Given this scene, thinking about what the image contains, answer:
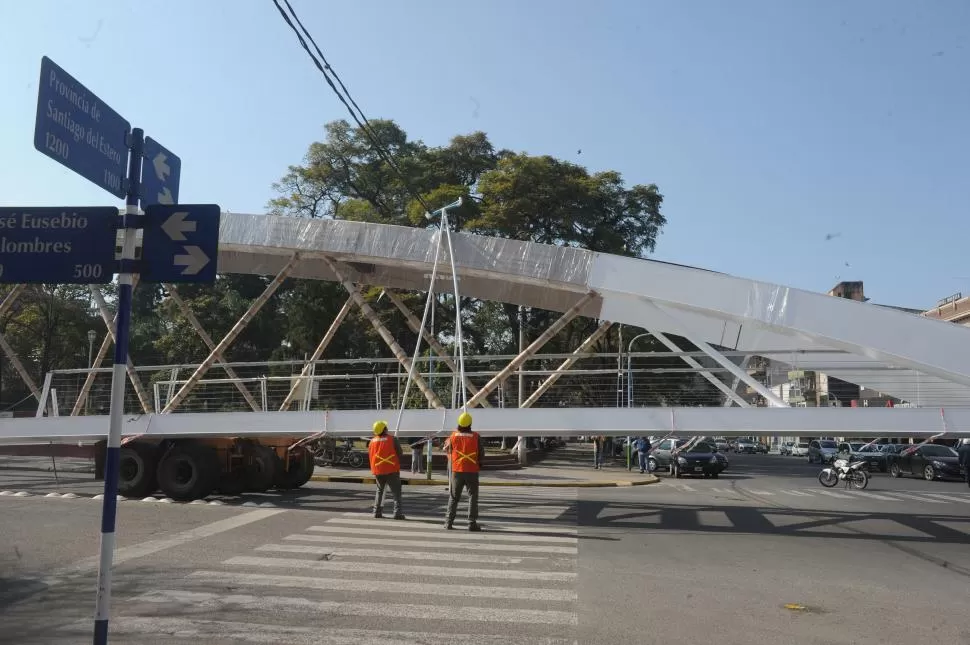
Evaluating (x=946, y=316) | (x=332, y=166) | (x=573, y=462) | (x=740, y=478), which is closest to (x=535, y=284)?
(x=740, y=478)

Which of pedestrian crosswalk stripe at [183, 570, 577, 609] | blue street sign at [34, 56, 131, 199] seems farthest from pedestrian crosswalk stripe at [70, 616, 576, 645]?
blue street sign at [34, 56, 131, 199]

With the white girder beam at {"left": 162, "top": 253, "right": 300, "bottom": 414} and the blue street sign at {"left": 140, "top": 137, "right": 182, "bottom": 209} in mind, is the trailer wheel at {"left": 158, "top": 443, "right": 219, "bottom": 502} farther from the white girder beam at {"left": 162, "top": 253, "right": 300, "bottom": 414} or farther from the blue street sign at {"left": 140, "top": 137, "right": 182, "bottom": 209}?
the blue street sign at {"left": 140, "top": 137, "right": 182, "bottom": 209}

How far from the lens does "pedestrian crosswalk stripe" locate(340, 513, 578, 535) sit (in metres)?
11.9

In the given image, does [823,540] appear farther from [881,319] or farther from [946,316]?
[946,316]

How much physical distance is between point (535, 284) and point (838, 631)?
8.92 m

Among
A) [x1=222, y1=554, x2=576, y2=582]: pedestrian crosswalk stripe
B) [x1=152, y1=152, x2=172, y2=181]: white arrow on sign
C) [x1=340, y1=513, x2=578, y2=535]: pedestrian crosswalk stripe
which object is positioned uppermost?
[x1=152, y1=152, x2=172, y2=181]: white arrow on sign

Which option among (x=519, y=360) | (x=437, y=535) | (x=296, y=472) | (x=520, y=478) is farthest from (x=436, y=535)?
(x=520, y=478)

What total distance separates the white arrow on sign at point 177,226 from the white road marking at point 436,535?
7.29m

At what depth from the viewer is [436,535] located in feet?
36.9

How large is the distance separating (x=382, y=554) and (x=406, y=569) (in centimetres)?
97

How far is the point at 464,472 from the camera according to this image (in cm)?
1187

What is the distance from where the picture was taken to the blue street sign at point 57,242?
4586 millimetres

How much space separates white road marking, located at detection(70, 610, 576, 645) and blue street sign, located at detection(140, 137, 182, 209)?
342 centimetres

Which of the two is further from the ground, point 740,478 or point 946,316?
point 946,316
